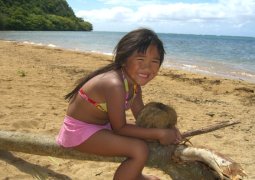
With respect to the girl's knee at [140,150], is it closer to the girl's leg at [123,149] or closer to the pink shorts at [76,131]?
the girl's leg at [123,149]

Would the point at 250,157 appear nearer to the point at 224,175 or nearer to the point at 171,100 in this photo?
the point at 224,175

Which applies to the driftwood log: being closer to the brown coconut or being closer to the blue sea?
the brown coconut

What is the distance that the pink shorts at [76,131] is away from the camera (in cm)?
276

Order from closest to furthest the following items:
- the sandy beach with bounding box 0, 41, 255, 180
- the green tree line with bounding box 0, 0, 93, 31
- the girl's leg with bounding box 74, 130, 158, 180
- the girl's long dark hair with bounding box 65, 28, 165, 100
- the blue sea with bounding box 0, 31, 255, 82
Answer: the girl's leg with bounding box 74, 130, 158, 180 → the girl's long dark hair with bounding box 65, 28, 165, 100 → the sandy beach with bounding box 0, 41, 255, 180 → the blue sea with bounding box 0, 31, 255, 82 → the green tree line with bounding box 0, 0, 93, 31

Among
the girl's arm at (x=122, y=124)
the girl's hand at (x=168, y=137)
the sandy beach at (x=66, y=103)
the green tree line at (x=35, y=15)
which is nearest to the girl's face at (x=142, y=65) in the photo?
the girl's arm at (x=122, y=124)

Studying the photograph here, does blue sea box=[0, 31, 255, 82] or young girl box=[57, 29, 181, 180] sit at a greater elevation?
young girl box=[57, 29, 181, 180]

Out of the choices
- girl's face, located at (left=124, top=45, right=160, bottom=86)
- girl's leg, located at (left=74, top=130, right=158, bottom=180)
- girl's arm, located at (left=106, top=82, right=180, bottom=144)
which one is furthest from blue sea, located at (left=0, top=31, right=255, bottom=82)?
girl's leg, located at (left=74, top=130, right=158, bottom=180)

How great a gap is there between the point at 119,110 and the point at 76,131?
0.45m

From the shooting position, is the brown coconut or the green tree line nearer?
the brown coconut

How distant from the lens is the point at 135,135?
2.64 meters

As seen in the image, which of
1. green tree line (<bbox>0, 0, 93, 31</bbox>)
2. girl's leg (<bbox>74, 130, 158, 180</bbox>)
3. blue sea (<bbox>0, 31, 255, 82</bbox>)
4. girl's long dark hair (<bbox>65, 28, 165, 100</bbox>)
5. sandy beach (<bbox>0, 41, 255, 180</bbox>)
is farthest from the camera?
green tree line (<bbox>0, 0, 93, 31</bbox>)

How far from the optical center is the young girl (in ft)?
8.52

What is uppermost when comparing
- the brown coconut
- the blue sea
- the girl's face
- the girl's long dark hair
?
the girl's long dark hair

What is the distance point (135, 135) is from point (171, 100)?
4.68 meters
